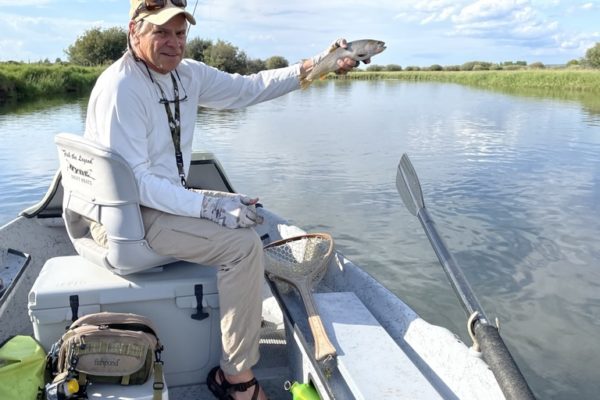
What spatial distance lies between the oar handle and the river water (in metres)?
2.51

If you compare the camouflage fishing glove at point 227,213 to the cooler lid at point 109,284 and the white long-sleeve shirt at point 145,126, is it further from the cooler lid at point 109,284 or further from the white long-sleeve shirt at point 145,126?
the cooler lid at point 109,284

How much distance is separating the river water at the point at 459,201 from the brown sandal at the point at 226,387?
2851mm

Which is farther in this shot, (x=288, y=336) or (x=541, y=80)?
(x=541, y=80)

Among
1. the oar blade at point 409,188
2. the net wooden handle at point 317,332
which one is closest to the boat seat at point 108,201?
the net wooden handle at point 317,332

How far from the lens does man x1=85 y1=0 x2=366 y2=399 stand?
2557 millimetres

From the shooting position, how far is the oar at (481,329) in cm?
203

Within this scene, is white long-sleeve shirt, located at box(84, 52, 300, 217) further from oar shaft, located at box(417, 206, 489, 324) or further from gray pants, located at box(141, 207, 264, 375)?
oar shaft, located at box(417, 206, 489, 324)

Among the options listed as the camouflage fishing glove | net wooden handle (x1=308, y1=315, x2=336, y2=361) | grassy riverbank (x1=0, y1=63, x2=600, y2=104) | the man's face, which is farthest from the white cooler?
grassy riverbank (x1=0, y1=63, x2=600, y2=104)

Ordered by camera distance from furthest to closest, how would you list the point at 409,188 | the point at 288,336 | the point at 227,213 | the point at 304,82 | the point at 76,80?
the point at 76,80 → the point at 409,188 → the point at 304,82 → the point at 288,336 → the point at 227,213

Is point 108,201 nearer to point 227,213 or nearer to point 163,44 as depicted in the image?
point 227,213

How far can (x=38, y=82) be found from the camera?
32.9 m

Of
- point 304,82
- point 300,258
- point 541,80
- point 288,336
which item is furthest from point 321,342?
point 541,80

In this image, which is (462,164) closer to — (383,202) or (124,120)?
(383,202)

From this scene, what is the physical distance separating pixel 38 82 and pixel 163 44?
34.3 meters
